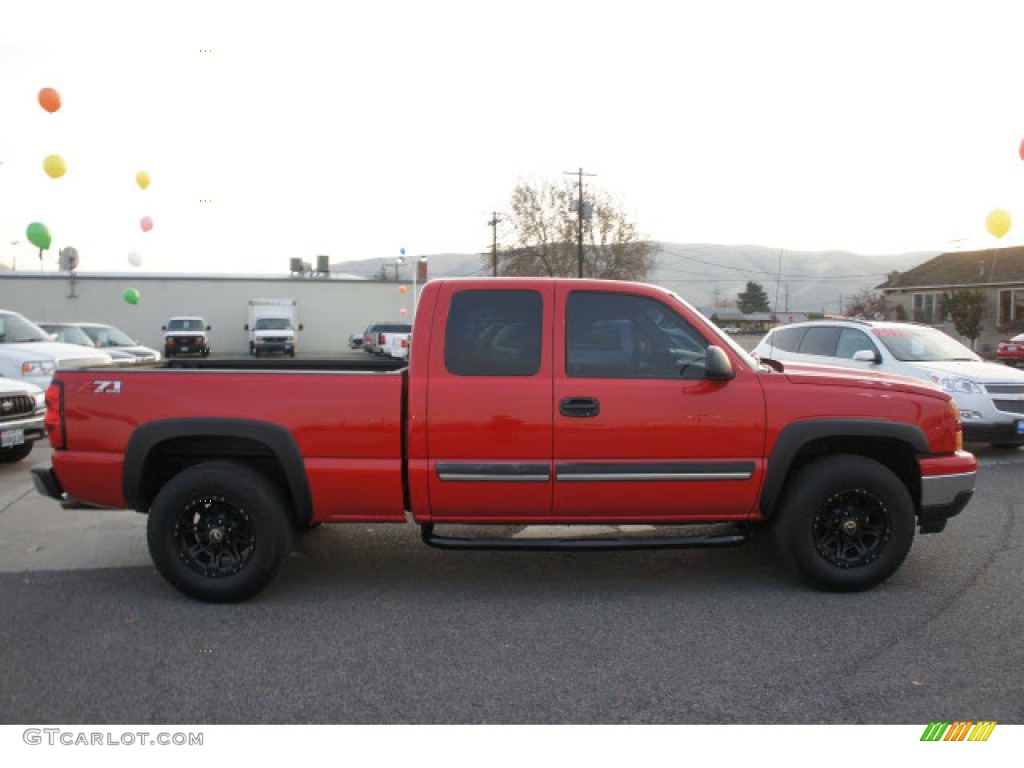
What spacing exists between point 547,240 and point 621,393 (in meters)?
53.3

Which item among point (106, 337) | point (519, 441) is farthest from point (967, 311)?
point (519, 441)

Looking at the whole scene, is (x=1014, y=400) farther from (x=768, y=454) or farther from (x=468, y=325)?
(x=468, y=325)

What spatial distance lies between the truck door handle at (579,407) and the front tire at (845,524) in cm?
128

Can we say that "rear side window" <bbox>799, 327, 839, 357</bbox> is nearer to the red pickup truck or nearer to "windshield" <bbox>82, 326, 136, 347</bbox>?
the red pickup truck

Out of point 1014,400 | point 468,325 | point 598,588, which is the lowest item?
point 598,588

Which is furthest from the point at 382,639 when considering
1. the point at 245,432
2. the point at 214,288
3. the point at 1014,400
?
the point at 214,288

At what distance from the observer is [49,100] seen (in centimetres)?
1455

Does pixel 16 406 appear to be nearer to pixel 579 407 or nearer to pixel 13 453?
pixel 13 453

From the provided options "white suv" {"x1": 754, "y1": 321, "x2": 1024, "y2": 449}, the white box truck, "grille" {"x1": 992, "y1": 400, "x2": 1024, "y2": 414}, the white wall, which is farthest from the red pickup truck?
the white wall

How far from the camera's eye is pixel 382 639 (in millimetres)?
4102

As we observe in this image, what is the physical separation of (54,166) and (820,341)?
15.3 metres

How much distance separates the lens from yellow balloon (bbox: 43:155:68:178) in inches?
660

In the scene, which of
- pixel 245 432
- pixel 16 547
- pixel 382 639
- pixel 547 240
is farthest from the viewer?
pixel 547 240

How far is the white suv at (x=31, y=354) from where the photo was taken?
10.3 metres
